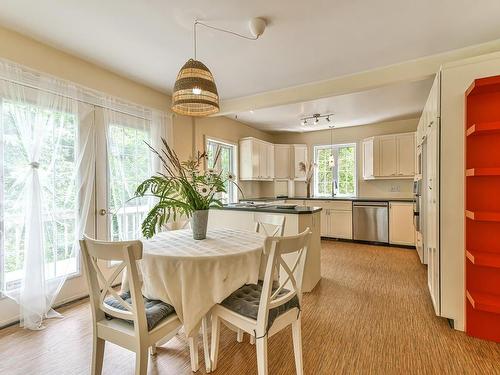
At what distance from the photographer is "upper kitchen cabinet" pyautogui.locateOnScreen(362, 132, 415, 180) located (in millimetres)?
5086

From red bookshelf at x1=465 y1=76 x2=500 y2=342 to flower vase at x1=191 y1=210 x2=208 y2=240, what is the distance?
2.02 m

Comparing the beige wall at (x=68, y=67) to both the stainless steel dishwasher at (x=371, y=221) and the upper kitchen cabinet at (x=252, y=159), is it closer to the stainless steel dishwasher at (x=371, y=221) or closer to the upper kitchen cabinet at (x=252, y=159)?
the upper kitchen cabinet at (x=252, y=159)

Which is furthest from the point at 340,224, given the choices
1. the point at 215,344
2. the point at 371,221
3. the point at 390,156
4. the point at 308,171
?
the point at 215,344

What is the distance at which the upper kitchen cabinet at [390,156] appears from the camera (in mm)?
5086

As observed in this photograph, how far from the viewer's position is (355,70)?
3049mm

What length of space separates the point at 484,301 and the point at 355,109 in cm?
347

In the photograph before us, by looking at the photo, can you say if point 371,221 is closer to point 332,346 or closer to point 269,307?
point 332,346

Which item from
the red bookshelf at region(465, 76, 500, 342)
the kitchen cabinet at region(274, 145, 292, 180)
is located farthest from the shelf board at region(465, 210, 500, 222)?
the kitchen cabinet at region(274, 145, 292, 180)

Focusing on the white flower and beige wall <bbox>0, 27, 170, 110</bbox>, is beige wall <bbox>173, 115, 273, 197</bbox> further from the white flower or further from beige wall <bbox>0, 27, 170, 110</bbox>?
the white flower

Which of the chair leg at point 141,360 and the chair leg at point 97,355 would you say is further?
the chair leg at point 97,355

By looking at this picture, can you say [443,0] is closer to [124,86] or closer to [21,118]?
[124,86]

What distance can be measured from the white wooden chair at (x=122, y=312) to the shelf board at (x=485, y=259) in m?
2.14

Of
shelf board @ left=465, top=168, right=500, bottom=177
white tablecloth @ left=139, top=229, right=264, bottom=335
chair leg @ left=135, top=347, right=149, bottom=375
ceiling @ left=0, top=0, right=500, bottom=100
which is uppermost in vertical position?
ceiling @ left=0, top=0, right=500, bottom=100

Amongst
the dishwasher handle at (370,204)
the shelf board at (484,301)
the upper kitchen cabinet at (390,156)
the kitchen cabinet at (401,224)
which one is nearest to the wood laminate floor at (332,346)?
the shelf board at (484,301)
